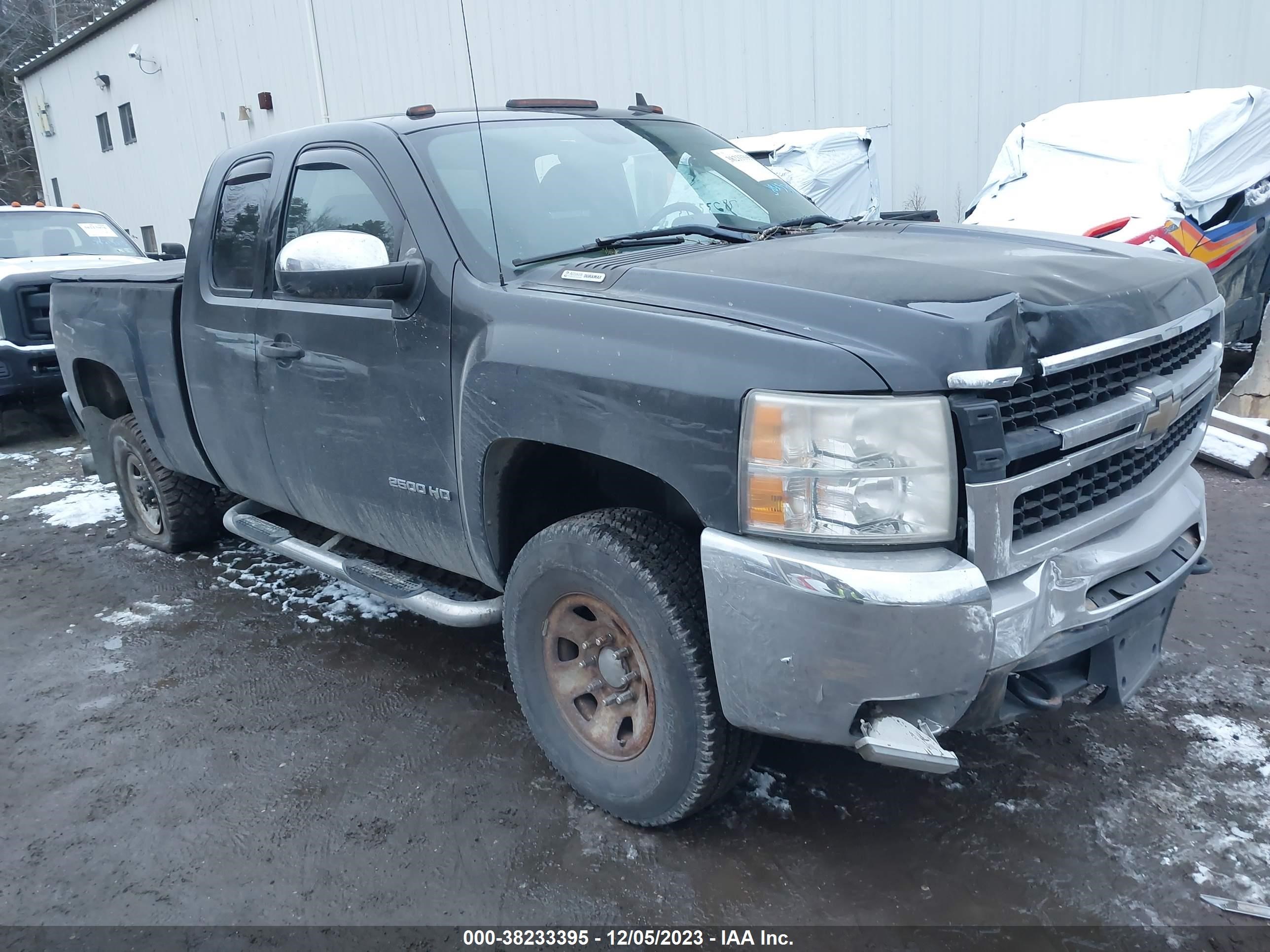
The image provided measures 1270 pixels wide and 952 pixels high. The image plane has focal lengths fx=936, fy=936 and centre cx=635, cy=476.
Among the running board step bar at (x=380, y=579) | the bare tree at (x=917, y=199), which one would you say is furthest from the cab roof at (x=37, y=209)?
the bare tree at (x=917, y=199)

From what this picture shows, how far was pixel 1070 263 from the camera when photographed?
2488mm

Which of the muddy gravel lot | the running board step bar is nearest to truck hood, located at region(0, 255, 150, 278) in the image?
the running board step bar

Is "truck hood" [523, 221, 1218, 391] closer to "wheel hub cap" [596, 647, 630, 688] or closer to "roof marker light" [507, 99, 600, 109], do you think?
"wheel hub cap" [596, 647, 630, 688]

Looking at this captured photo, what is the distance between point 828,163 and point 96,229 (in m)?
7.48

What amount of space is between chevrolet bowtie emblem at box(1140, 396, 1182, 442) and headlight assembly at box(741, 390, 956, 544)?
74 cm

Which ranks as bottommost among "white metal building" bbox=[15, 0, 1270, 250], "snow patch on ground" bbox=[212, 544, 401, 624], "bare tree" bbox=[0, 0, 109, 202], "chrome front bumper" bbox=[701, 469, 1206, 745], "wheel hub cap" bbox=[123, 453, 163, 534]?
"snow patch on ground" bbox=[212, 544, 401, 624]

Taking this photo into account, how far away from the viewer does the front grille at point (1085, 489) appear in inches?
83.4

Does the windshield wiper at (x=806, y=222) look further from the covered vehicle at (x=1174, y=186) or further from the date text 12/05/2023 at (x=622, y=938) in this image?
the covered vehicle at (x=1174, y=186)

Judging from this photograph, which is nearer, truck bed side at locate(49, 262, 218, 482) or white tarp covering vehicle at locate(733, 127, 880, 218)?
truck bed side at locate(49, 262, 218, 482)

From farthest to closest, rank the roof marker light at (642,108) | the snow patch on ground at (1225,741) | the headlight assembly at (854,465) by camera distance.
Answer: the roof marker light at (642,108)
the snow patch on ground at (1225,741)
the headlight assembly at (854,465)

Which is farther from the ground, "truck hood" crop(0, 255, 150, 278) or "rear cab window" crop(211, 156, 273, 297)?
"rear cab window" crop(211, 156, 273, 297)

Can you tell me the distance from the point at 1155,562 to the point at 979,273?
952mm

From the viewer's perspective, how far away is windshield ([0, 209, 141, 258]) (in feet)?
29.7

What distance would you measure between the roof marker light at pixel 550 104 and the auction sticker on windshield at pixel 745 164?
529mm
